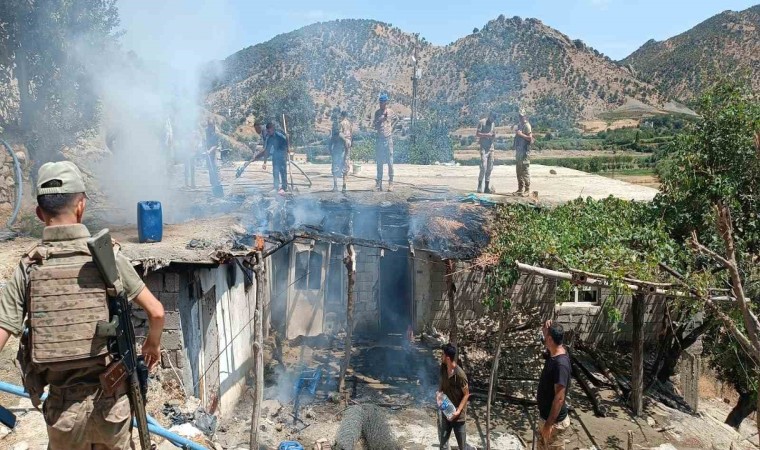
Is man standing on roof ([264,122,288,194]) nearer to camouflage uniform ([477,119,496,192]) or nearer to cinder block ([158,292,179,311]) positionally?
camouflage uniform ([477,119,496,192])

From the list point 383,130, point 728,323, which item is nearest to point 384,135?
point 383,130

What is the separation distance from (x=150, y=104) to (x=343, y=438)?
1331 cm

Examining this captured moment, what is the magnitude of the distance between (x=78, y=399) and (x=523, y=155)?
12041 millimetres

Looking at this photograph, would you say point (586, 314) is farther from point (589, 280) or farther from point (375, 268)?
point (589, 280)

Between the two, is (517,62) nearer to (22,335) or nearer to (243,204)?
(243,204)

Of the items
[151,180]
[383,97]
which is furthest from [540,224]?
[151,180]

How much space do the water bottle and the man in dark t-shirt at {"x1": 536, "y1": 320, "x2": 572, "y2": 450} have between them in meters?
Answer: 1.53

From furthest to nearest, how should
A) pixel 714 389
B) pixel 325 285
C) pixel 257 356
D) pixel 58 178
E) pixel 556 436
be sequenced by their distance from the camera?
pixel 714 389 < pixel 325 285 < pixel 257 356 < pixel 556 436 < pixel 58 178

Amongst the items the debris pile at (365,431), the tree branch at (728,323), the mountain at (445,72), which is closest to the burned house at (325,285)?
the debris pile at (365,431)

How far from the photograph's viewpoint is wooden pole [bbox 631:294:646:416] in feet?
33.2

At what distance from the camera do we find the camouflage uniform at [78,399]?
10.1 feet

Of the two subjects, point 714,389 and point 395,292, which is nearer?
point 395,292

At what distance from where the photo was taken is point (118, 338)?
3146 mm

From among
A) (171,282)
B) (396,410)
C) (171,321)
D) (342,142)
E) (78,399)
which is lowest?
(396,410)
